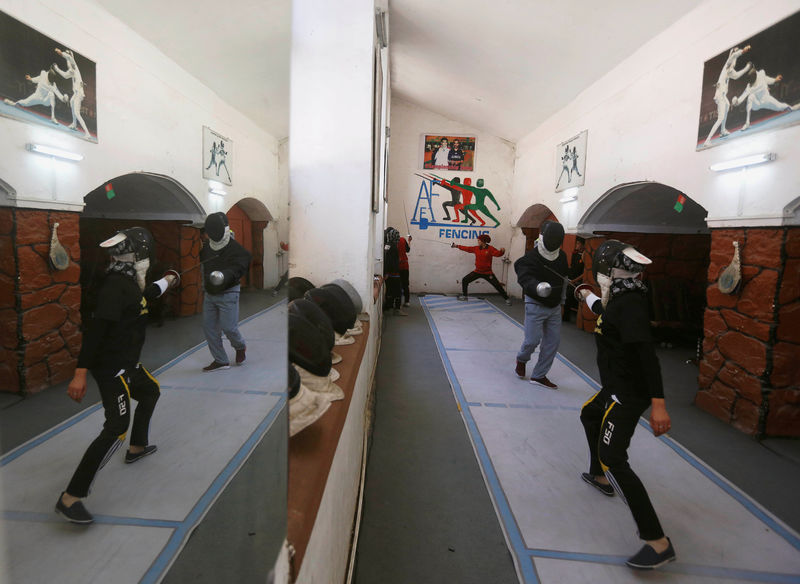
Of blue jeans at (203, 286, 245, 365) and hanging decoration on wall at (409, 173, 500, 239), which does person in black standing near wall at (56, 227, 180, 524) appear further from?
hanging decoration on wall at (409, 173, 500, 239)

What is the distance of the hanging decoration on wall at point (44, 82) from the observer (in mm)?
148

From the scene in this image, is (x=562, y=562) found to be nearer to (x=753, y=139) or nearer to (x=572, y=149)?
(x=753, y=139)

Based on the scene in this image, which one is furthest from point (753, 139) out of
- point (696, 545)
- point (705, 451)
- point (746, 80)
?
point (696, 545)

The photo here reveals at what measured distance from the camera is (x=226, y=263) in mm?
267

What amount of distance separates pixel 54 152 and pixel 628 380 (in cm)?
199

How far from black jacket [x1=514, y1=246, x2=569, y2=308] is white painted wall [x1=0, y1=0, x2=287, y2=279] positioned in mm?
3230

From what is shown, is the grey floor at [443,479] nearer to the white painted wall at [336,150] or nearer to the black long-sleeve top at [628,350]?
the black long-sleeve top at [628,350]

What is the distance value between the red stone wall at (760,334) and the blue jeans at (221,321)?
315 centimetres

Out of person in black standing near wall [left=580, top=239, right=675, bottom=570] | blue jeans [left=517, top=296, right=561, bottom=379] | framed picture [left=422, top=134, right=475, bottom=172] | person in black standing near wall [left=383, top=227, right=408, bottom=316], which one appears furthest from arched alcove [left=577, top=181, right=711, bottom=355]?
framed picture [left=422, top=134, right=475, bottom=172]

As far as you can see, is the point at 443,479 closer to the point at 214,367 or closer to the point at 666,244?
the point at 214,367

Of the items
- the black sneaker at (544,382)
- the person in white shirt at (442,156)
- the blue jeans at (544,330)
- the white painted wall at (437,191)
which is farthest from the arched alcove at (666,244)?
the person in white shirt at (442,156)

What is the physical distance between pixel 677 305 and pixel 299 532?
5.60 metres

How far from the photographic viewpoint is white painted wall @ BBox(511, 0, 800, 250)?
2.38 meters

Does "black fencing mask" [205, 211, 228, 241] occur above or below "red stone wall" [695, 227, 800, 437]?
above
